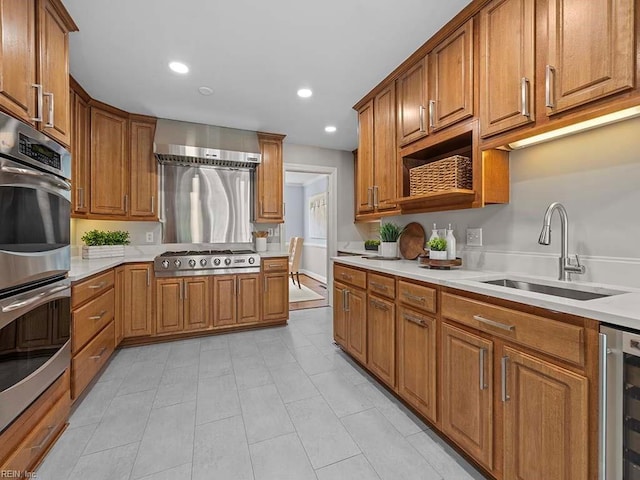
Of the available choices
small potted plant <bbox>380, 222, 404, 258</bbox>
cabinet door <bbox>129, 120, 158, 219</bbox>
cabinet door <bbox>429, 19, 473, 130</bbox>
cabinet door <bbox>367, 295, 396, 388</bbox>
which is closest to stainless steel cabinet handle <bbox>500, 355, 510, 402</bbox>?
cabinet door <bbox>367, 295, 396, 388</bbox>

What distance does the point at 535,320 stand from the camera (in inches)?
44.8

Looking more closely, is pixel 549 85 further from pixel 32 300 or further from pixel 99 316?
pixel 99 316

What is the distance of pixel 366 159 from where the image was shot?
2.94 meters

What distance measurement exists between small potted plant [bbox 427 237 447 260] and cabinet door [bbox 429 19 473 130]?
31.6 inches

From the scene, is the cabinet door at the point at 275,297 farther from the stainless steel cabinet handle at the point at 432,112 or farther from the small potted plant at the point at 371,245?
the stainless steel cabinet handle at the point at 432,112

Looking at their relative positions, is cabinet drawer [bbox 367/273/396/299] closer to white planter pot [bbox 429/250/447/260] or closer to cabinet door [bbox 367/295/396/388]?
cabinet door [bbox 367/295/396/388]

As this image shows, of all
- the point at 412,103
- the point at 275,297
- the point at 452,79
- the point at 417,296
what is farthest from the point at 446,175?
the point at 275,297

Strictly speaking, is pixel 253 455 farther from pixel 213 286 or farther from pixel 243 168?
pixel 243 168

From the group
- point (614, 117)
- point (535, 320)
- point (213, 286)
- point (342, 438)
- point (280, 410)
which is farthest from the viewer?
point (213, 286)

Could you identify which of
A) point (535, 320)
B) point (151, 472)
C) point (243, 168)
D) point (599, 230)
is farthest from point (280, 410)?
point (243, 168)

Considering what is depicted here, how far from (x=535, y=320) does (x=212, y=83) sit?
2947 mm

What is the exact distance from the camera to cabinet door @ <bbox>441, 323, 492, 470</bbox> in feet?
4.38

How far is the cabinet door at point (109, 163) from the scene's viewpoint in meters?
3.04

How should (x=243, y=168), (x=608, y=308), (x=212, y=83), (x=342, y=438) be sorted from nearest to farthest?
(x=608, y=308), (x=342, y=438), (x=212, y=83), (x=243, y=168)
